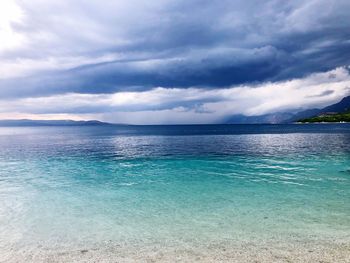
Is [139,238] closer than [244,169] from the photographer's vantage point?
Yes

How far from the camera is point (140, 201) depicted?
29.8m

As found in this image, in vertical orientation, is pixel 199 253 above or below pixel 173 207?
above

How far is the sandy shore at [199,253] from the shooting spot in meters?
16.0

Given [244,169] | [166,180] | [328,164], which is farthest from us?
[328,164]

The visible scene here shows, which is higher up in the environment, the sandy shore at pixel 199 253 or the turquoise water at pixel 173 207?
the sandy shore at pixel 199 253

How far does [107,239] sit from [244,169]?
34.4 m

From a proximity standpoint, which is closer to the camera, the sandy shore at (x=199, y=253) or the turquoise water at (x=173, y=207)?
the sandy shore at (x=199, y=253)

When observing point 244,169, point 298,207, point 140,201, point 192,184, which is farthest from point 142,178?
point 298,207

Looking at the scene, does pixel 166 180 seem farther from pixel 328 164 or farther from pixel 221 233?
pixel 328 164

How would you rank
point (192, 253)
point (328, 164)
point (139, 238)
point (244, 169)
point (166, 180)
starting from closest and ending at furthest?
1. point (192, 253)
2. point (139, 238)
3. point (166, 180)
4. point (244, 169)
5. point (328, 164)

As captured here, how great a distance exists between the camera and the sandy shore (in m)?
16.0

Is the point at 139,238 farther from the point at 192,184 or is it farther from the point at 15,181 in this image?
the point at 15,181

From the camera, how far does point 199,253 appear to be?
55.2 feet

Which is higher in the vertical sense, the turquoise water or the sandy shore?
the sandy shore
